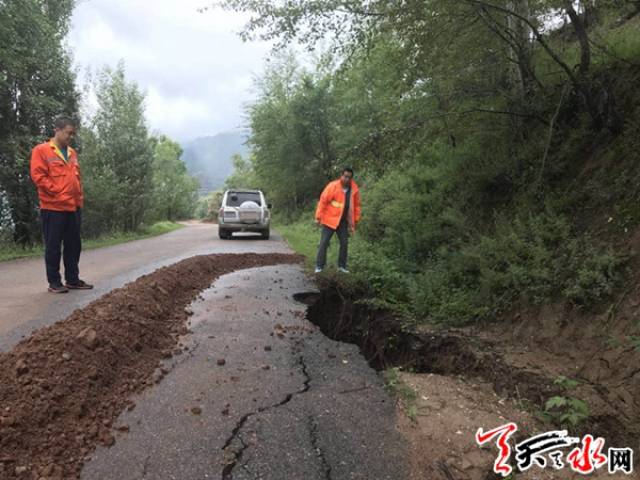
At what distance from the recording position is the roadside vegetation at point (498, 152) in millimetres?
4590

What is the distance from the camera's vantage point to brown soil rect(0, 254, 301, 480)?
229 centimetres

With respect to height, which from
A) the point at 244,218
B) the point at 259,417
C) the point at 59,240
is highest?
the point at 59,240

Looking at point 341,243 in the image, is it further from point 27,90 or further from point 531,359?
point 27,90

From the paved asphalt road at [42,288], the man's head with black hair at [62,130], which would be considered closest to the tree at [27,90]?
the paved asphalt road at [42,288]

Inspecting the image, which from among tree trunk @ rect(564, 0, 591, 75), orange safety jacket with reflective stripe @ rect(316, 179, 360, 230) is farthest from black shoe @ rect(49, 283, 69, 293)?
tree trunk @ rect(564, 0, 591, 75)

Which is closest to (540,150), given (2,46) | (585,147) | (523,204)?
(585,147)

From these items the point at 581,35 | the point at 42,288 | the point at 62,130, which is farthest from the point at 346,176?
the point at 42,288

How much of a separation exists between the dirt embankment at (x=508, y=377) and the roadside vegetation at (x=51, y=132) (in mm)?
9741

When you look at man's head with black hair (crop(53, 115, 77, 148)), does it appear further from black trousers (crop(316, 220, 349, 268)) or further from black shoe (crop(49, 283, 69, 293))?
black trousers (crop(316, 220, 349, 268))

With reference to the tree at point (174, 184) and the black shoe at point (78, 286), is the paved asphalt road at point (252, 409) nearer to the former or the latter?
the black shoe at point (78, 286)

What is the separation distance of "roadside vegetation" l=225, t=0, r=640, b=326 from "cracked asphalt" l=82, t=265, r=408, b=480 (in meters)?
1.87

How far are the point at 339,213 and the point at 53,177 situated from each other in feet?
13.8

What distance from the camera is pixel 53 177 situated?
543 cm

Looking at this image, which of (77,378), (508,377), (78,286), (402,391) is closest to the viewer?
(77,378)
